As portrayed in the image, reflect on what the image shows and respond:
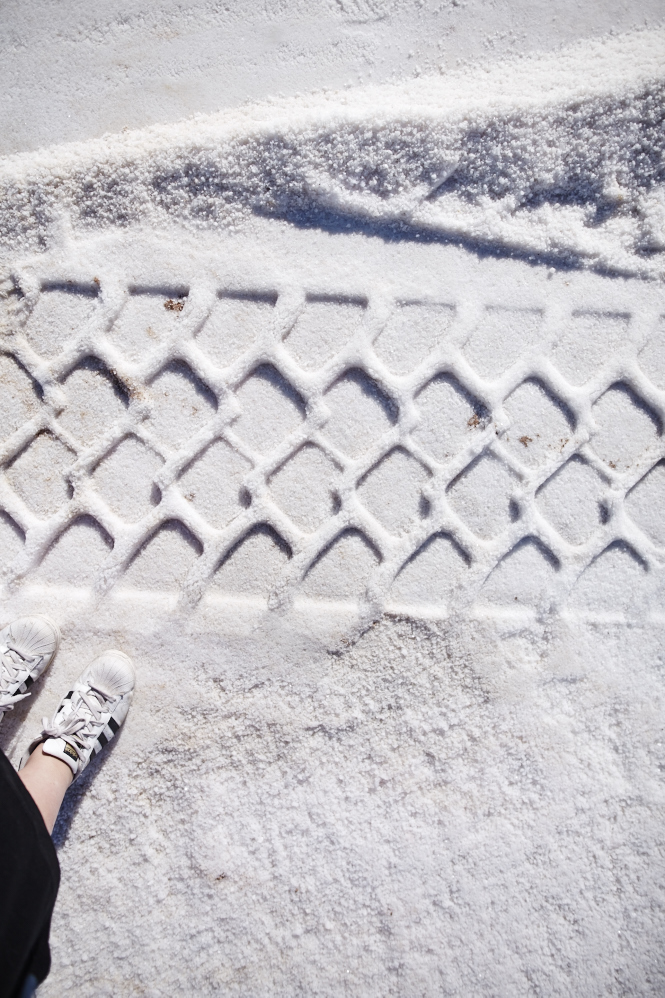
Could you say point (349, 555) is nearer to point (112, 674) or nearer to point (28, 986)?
point (112, 674)

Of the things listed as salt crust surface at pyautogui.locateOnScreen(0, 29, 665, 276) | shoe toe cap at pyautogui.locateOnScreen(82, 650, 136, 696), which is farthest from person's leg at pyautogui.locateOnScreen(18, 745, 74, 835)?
salt crust surface at pyautogui.locateOnScreen(0, 29, 665, 276)

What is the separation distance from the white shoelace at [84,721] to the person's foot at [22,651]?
83mm

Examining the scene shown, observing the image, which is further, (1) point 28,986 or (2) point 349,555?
(2) point 349,555

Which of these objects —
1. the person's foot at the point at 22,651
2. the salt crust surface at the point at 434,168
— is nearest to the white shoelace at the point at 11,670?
the person's foot at the point at 22,651

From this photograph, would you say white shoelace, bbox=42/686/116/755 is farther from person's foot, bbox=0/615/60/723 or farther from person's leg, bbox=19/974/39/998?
person's leg, bbox=19/974/39/998

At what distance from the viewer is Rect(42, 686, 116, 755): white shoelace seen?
0.85m

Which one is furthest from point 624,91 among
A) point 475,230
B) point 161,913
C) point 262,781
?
point 161,913

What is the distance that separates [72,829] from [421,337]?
942mm

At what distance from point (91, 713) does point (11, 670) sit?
0.14 meters

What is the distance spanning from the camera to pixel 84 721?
0.85 m

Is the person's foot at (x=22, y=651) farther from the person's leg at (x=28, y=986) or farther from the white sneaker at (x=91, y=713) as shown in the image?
the person's leg at (x=28, y=986)

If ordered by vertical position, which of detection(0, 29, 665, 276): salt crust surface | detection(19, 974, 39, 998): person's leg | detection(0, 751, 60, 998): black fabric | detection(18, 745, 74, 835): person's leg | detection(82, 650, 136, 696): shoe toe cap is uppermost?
detection(0, 29, 665, 276): salt crust surface

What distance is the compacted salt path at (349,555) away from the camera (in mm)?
845

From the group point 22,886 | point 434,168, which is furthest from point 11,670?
point 434,168
